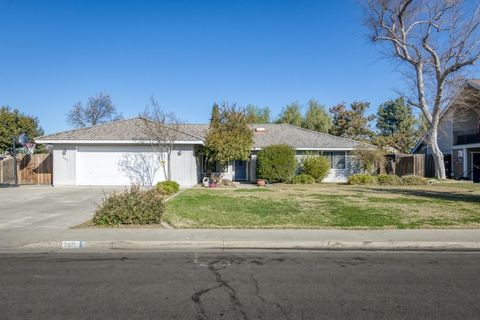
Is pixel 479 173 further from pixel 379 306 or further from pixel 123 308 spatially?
pixel 123 308

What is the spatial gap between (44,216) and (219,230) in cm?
614

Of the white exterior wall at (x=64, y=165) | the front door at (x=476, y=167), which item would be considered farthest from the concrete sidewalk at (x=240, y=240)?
the front door at (x=476, y=167)

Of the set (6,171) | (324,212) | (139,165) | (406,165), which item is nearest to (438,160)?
(406,165)

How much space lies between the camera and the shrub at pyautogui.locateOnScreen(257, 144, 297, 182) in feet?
83.8

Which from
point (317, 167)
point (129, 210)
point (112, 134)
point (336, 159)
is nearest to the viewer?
point (129, 210)

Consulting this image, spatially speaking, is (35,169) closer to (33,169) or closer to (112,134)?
(33,169)

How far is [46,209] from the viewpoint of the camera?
13523 millimetres

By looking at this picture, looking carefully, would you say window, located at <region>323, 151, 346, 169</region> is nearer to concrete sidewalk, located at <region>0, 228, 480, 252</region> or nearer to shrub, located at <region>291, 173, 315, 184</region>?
shrub, located at <region>291, 173, 315, 184</region>

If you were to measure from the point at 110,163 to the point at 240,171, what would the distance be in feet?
33.2

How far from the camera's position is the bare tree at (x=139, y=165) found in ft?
76.1

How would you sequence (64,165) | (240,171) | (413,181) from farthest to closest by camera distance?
(240,171), (413,181), (64,165)

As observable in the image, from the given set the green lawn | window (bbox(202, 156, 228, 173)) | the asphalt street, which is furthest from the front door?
the asphalt street

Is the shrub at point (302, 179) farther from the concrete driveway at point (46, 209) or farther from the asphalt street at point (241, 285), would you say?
the asphalt street at point (241, 285)

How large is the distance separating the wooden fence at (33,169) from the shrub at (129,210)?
1766cm
